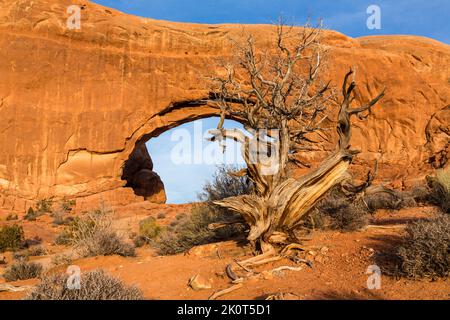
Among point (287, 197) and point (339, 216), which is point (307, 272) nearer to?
point (287, 197)

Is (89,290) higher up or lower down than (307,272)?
higher up

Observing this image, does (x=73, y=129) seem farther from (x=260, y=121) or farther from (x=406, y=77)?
(x=406, y=77)

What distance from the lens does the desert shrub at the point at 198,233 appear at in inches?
339

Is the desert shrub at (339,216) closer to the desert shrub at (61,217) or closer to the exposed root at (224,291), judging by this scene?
the exposed root at (224,291)

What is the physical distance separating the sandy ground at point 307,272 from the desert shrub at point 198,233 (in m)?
1.17

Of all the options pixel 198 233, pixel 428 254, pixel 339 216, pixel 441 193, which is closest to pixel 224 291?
pixel 428 254

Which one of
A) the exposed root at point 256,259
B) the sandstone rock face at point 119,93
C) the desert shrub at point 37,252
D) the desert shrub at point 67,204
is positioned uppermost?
the sandstone rock face at point 119,93

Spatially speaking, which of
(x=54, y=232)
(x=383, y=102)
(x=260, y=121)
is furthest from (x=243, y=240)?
(x=383, y=102)

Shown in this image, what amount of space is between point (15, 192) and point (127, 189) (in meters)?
5.38

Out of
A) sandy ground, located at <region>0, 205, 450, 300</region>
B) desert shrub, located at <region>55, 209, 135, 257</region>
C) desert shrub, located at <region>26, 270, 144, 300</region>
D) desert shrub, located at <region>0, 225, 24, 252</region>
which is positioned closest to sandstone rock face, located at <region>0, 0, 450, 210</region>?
desert shrub, located at <region>0, 225, 24, 252</region>

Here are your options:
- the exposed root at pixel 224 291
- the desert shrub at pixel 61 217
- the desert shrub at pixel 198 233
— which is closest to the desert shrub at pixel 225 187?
the desert shrub at pixel 198 233

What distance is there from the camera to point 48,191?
19781mm

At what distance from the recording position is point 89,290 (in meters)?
3.90

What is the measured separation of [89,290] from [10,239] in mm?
11022
